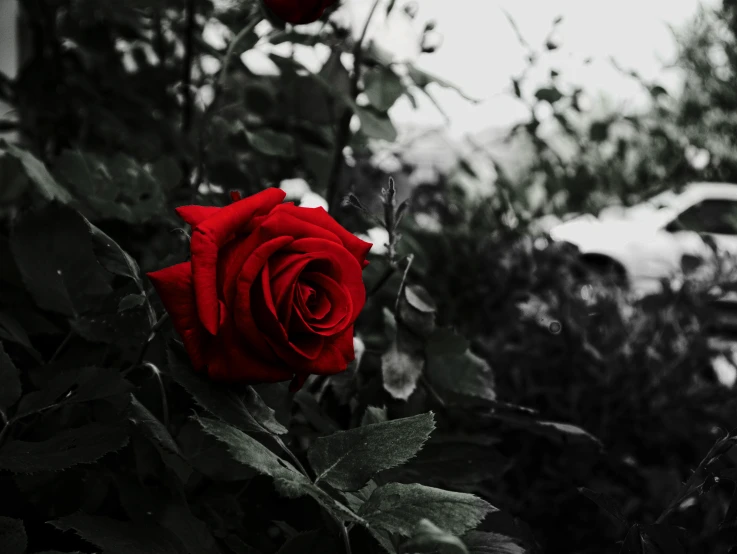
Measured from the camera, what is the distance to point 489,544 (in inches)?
16.1

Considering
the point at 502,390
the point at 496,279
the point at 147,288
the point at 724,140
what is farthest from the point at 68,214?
the point at 724,140

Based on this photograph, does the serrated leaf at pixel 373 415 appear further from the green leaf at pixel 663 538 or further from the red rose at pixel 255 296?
the green leaf at pixel 663 538

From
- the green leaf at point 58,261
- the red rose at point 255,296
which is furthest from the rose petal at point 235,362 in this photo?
the green leaf at point 58,261

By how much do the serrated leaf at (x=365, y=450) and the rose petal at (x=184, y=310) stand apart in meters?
0.09

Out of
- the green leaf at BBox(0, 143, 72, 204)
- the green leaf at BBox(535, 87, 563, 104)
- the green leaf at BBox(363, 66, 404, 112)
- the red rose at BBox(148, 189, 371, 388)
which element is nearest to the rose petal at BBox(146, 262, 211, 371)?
the red rose at BBox(148, 189, 371, 388)

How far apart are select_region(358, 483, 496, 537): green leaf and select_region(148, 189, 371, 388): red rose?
3.5 inches

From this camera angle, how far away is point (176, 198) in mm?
894

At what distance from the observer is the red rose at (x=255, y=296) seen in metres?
0.38

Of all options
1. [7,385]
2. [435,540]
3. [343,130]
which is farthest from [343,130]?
[435,540]

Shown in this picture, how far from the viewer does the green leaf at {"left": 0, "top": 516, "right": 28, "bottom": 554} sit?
345 millimetres

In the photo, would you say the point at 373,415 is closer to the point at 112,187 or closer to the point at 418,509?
the point at 418,509

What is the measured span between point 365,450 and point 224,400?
9cm

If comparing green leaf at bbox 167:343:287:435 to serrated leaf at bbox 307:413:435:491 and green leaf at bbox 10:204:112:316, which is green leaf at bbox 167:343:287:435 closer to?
serrated leaf at bbox 307:413:435:491

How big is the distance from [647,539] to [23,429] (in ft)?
1.44
